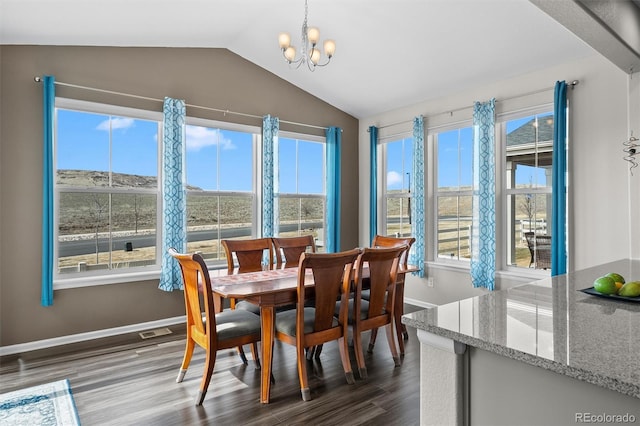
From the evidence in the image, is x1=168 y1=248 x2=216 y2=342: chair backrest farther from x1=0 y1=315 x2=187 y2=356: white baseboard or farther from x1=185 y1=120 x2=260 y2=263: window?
x1=185 y1=120 x2=260 y2=263: window

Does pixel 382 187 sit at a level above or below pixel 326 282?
above

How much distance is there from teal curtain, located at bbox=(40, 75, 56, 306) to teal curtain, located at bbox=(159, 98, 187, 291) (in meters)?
1.00

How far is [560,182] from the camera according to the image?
3650mm

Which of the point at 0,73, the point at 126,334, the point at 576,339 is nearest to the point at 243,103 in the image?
the point at 0,73

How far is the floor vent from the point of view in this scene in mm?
3899

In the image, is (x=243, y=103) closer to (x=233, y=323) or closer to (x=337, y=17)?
(x=337, y=17)

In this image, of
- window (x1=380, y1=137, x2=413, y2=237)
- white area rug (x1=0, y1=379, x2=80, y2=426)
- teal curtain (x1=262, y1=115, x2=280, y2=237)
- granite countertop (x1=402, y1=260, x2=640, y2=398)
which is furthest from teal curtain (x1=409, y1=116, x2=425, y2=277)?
white area rug (x1=0, y1=379, x2=80, y2=426)

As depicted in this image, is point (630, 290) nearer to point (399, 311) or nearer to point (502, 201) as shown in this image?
point (399, 311)

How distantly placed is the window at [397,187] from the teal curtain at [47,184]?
159 inches

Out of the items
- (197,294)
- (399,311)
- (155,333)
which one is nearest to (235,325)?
(197,294)

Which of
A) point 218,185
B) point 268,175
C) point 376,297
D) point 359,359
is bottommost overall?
point 359,359

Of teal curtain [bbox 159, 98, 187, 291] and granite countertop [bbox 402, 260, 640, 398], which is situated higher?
teal curtain [bbox 159, 98, 187, 291]

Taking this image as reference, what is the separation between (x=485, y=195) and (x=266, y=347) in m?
2.98

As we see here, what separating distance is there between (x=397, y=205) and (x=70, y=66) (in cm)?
421
